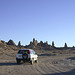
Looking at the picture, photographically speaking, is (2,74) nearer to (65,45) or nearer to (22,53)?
(22,53)

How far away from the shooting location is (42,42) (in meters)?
128

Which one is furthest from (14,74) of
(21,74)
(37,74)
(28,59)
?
(28,59)

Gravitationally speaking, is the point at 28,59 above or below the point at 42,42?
below

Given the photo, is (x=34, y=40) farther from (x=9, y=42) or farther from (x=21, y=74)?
(x=21, y=74)

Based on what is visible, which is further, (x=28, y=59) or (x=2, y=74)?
(x=28, y=59)

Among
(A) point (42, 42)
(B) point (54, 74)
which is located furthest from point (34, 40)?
(B) point (54, 74)

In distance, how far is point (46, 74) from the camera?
11477mm

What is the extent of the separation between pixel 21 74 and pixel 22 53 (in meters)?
7.63

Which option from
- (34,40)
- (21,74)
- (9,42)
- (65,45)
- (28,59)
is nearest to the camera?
(21,74)

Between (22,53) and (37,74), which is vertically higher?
(22,53)

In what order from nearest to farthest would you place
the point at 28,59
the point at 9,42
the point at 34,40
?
the point at 28,59, the point at 9,42, the point at 34,40

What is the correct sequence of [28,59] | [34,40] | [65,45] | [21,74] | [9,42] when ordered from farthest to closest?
[65,45] < [34,40] < [9,42] < [28,59] < [21,74]

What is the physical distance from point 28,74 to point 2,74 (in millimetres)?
1898

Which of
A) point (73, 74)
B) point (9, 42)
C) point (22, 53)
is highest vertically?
point (9, 42)
